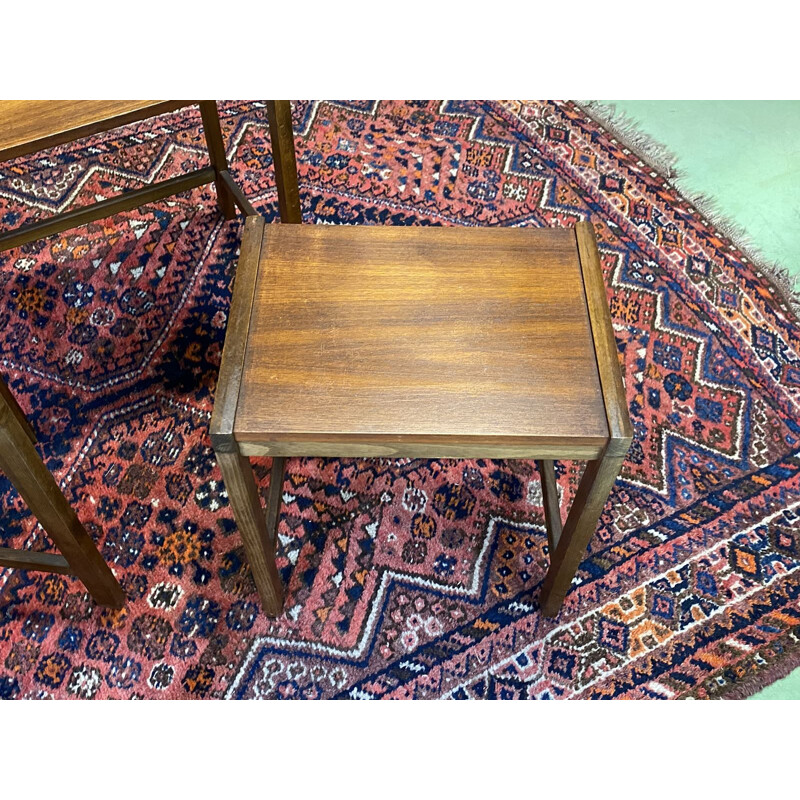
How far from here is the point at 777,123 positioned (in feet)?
8.95

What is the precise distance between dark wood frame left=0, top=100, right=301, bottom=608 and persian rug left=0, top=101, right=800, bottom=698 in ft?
0.51

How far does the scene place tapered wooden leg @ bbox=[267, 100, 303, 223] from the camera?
1753 mm

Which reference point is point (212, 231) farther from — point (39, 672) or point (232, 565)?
point (39, 672)

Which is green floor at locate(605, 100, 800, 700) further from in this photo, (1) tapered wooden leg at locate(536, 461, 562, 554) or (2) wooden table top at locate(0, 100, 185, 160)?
(2) wooden table top at locate(0, 100, 185, 160)

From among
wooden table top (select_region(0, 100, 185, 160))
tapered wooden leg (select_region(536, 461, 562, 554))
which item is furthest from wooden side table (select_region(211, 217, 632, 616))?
wooden table top (select_region(0, 100, 185, 160))

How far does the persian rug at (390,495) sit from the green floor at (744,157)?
132mm

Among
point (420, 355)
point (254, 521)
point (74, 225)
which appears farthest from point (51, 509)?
point (74, 225)

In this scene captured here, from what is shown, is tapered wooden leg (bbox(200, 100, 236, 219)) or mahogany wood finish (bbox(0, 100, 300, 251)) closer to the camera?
mahogany wood finish (bbox(0, 100, 300, 251))

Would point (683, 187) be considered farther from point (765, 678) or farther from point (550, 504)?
point (765, 678)

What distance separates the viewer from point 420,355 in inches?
49.8

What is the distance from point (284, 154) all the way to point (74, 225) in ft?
2.14

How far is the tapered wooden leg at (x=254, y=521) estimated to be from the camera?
4.09ft

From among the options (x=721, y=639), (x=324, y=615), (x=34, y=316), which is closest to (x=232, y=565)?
(x=324, y=615)

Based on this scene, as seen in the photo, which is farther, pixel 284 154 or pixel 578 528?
pixel 284 154
